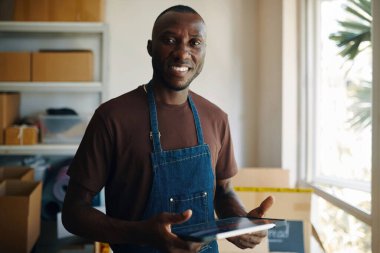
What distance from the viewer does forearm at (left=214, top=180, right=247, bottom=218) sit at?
1.37m

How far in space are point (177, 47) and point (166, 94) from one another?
151 millimetres

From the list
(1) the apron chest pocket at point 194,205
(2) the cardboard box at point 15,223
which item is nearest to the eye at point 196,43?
(1) the apron chest pocket at point 194,205

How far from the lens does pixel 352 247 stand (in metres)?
2.30

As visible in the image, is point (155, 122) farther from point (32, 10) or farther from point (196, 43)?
point (32, 10)

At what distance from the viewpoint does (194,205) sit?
126 cm

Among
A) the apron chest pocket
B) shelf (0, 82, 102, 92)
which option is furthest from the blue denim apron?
shelf (0, 82, 102, 92)

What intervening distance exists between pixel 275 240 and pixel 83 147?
4.31 ft

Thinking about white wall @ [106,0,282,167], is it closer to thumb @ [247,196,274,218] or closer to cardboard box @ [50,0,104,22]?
cardboard box @ [50,0,104,22]

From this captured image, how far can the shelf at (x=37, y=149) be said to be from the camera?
2.72 meters

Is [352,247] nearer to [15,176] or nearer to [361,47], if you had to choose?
[361,47]

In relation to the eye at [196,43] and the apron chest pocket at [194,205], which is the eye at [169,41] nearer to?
the eye at [196,43]

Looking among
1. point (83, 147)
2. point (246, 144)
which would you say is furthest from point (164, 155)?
point (246, 144)

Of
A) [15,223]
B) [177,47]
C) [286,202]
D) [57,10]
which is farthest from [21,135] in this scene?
[177,47]

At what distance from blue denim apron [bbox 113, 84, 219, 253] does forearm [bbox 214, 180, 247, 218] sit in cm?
9
